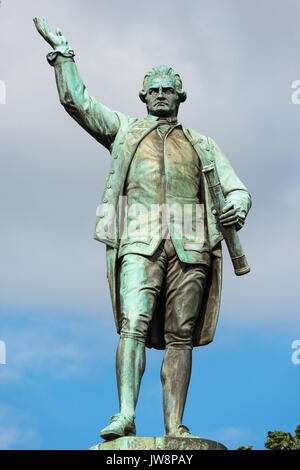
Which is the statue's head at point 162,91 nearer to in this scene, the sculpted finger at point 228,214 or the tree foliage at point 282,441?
the sculpted finger at point 228,214

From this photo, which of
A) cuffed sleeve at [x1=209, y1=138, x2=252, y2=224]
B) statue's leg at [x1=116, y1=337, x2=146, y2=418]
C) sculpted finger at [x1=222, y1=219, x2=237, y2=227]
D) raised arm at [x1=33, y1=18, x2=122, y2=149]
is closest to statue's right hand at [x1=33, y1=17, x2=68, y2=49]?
raised arm at [x1=33, y1=18, x2=122, y2=149]

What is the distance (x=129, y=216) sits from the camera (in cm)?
1250

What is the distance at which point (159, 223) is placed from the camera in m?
12.4

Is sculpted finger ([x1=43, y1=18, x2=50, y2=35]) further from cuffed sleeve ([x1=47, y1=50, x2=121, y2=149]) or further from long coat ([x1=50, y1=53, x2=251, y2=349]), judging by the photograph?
long coat ([x1=50, y1=53, x2=251, y2=349])

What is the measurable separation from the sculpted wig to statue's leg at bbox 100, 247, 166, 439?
2.09 meters

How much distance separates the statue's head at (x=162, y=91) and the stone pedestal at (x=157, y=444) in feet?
13.3

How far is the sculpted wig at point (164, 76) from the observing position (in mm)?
13141

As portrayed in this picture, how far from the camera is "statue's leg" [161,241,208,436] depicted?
38.8 ft

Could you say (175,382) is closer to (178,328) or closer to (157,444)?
→ (178,328)

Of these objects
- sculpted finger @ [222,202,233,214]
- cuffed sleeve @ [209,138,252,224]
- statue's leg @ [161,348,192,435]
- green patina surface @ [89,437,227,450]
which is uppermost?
cuffed sleeve @ [209,138,252,224]

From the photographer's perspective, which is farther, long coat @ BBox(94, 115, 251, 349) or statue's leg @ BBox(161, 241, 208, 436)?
long coat @ BBox(94, 115, 251, 349)

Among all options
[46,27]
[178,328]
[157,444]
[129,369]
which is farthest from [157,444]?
[46,27]

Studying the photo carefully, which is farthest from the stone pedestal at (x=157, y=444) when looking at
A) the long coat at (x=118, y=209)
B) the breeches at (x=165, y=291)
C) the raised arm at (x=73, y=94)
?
the raised arm at (x=73, y=94)
